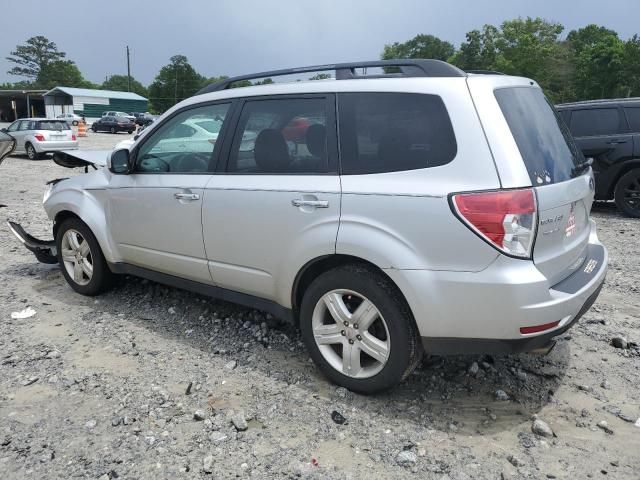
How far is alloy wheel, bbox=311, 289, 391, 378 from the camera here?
9.97 ft

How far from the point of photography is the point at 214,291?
3938 mm

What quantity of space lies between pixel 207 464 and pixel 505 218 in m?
1.89

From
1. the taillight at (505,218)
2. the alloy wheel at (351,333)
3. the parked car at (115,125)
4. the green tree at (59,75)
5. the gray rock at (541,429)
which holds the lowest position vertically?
the gray rock at (541,429)

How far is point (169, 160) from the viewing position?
13.7 ft

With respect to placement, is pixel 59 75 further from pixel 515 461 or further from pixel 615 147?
pixel 515 461

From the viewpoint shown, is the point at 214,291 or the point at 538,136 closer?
the point at 538,136

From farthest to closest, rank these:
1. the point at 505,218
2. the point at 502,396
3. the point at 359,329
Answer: the point at 502,396, the point at 359,329, the point at 505,218

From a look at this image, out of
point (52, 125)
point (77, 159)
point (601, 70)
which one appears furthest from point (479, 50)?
Answer: point (77, 159)

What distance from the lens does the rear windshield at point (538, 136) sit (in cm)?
277

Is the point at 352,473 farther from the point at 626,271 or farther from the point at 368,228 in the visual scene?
the point at 626,271

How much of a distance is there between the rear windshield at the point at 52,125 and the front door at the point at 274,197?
18.7 meters

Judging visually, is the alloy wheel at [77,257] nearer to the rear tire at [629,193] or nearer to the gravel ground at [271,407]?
the gravel ground at [271,407]

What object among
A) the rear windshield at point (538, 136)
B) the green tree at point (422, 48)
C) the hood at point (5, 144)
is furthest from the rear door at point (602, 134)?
the green tree at point (422, 48)

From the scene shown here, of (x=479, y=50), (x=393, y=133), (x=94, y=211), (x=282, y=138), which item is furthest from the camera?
(x=479, y=50)
